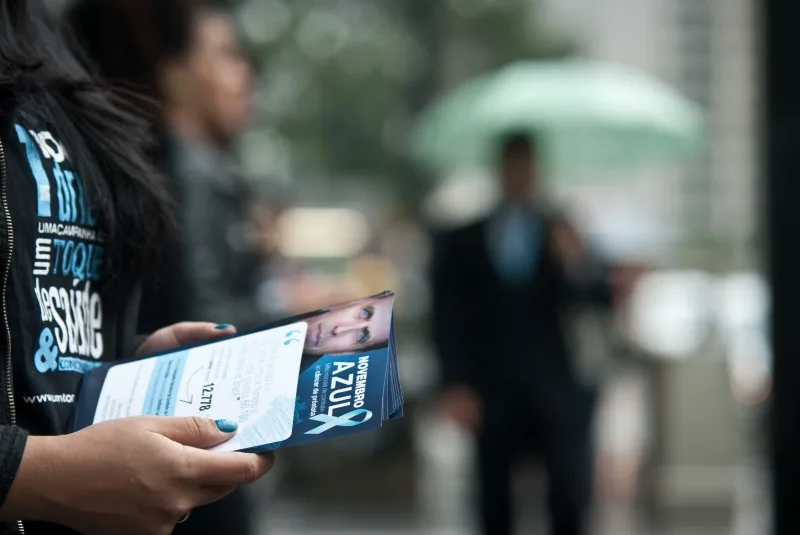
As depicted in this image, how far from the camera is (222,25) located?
350 centimetres

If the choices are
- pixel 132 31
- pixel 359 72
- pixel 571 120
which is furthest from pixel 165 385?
pixel 359 72

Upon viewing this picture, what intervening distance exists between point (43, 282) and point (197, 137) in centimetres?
189

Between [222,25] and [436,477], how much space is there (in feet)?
17.7

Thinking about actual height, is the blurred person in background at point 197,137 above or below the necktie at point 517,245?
above

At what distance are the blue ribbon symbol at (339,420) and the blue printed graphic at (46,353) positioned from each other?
1.16 feet

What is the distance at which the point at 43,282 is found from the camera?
5.03ft

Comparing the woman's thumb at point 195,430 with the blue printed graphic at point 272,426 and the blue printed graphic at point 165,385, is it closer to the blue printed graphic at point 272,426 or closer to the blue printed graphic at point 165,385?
the blue printed graphic at point 272,426

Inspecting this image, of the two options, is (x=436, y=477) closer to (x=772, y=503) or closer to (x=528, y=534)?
(x=528, y=534)

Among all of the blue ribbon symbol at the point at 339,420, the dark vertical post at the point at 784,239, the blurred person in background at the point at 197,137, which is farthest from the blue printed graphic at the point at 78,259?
the dark vertical post at the point at 784,239

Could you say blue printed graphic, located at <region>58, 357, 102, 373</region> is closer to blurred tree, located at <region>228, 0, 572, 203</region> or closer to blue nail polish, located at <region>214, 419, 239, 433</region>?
blue nail polish, located at <region>214, 419, 239, 433</region>

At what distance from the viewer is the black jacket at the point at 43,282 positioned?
4.86 ft

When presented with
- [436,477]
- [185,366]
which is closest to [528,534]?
[436,477]

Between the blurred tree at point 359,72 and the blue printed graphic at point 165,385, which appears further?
the blurred tree at point 359,72

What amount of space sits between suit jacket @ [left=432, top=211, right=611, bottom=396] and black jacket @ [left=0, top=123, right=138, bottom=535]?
11.0 ft
